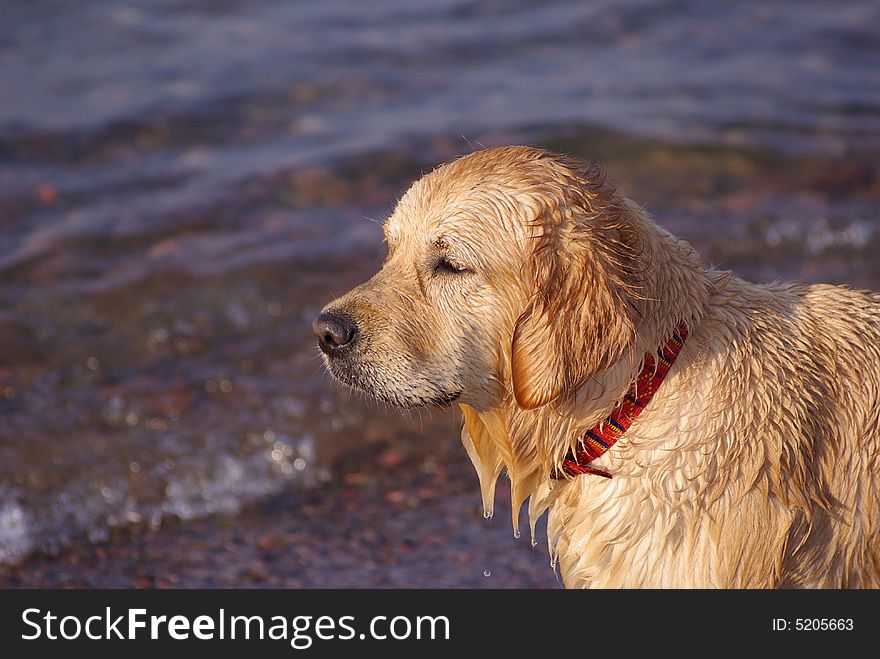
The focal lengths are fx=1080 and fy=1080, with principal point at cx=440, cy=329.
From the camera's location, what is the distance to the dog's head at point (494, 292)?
3896mm

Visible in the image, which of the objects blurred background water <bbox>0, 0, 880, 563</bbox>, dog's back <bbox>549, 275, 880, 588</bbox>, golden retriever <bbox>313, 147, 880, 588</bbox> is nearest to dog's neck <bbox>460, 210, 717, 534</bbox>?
golden retriever <bbox>313, 147, 880, 588</bbox>

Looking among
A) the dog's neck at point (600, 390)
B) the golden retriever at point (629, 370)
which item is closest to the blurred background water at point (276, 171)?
the golden retriever at point (629, 370)

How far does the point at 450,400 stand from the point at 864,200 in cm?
748

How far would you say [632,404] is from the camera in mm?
4016

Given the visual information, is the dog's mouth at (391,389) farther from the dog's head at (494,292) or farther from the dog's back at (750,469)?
the dog's back at (750,469)

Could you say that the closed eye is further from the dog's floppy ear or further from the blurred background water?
the blurred background water

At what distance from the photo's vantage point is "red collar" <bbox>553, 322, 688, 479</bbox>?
3984mm

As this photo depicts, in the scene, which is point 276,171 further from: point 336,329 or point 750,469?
point 750,469

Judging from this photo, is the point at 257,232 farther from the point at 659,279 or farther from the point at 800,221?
the point at 659,279

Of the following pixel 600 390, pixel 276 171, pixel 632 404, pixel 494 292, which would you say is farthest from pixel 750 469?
pixel 276 171

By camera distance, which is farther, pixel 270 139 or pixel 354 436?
pixel 270 139

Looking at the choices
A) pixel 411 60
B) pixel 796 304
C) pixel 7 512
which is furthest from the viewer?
pixel 411 60
